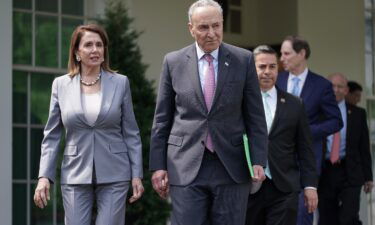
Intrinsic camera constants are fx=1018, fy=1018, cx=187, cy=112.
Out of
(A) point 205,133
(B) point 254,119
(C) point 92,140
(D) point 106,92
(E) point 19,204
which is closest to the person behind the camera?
(A) point 205,133

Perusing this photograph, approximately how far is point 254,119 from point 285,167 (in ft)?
4.53

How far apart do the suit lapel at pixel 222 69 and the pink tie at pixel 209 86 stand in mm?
45

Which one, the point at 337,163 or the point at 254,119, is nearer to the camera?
the point at 254,119

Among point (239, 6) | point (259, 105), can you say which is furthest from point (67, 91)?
point (239, 6)

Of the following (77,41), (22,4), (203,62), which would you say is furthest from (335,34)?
(203,62)

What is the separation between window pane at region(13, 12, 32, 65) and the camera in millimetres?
11109

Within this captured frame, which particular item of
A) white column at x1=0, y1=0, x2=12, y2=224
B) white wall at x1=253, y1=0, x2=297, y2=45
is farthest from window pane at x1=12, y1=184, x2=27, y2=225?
white wall at x1=253, y1=0, x2=297, y2=45

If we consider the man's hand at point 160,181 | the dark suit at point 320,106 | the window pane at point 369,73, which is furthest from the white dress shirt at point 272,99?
the window pane at point 369,73

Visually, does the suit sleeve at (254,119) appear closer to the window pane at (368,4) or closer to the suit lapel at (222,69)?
the suit lapel at (222,69)

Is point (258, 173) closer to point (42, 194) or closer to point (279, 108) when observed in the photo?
point (42, 194)

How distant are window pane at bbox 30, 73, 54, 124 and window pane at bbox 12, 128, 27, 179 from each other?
21cm

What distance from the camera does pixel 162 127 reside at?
22.1ft

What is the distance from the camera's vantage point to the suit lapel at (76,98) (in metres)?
6.98

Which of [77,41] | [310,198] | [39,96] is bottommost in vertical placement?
[310,198]
